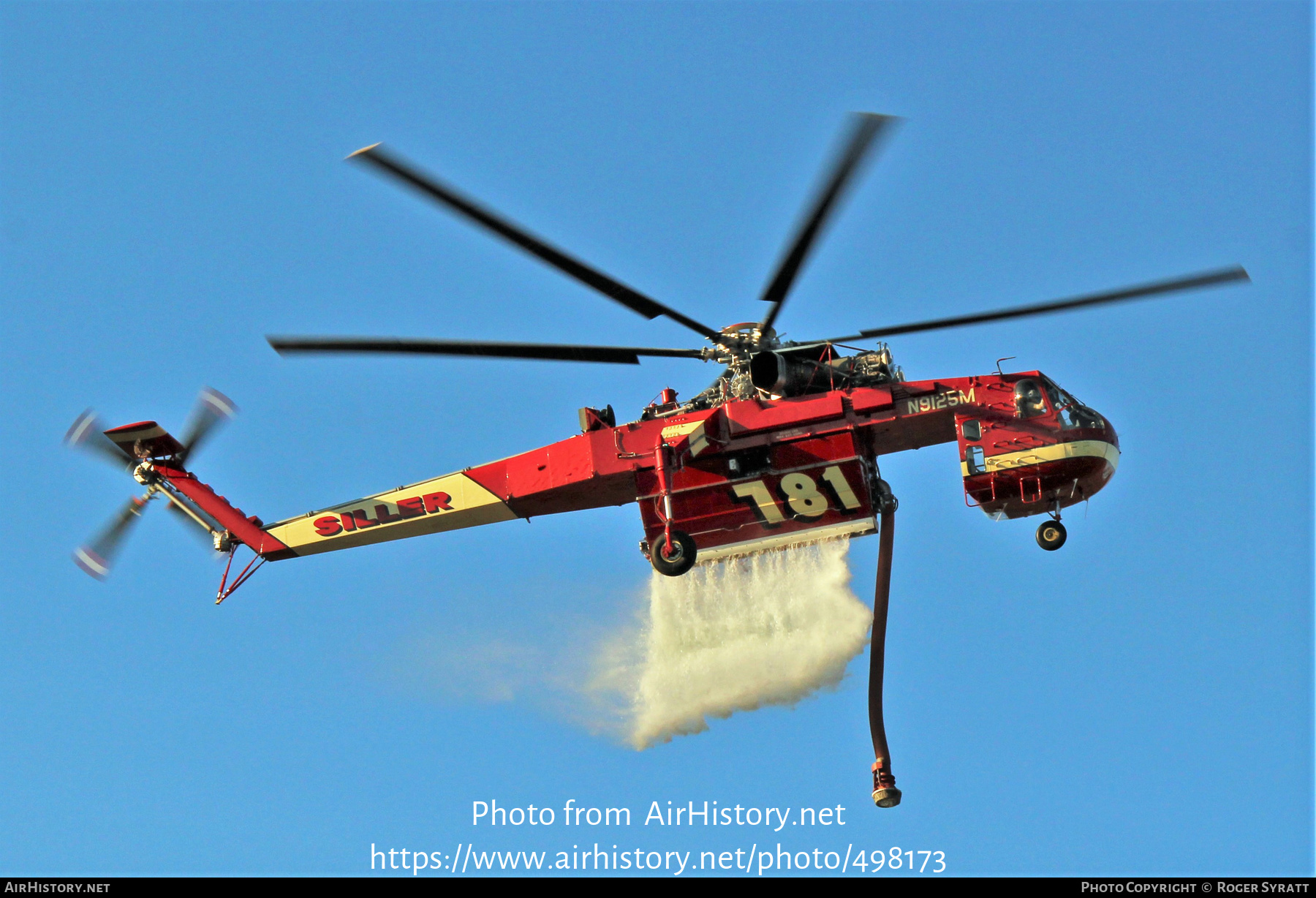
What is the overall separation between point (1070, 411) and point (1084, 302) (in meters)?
2.82

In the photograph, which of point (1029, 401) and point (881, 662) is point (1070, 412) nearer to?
point (1029, 401)

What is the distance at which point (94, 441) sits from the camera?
2306 centimetres

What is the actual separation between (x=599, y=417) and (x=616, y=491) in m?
1.19

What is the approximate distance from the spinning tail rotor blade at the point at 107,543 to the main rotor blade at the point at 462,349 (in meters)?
6.37

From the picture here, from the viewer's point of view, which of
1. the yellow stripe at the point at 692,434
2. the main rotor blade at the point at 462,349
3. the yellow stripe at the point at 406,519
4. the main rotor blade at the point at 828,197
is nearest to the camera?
the main rotor blade at the point at 828,197

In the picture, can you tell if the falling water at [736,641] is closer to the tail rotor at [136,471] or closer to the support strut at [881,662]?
the support strut at [881,662]

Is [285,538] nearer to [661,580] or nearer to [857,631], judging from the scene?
[661,580]

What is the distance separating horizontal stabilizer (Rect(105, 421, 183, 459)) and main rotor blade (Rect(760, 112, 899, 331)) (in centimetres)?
1089

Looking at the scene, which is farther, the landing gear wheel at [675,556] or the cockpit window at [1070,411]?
the cockpit window at [1070,411]

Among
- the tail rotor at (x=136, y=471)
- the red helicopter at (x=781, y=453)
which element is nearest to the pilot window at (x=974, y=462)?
the red helicopter at (x=781, y=453)

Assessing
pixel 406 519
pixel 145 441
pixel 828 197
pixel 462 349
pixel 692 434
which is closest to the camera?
pixel 828 197

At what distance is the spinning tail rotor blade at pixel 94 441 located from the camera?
22.9 metres

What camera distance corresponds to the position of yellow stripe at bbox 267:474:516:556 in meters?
22.0

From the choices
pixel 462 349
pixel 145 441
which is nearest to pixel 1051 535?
pixel 462 349
